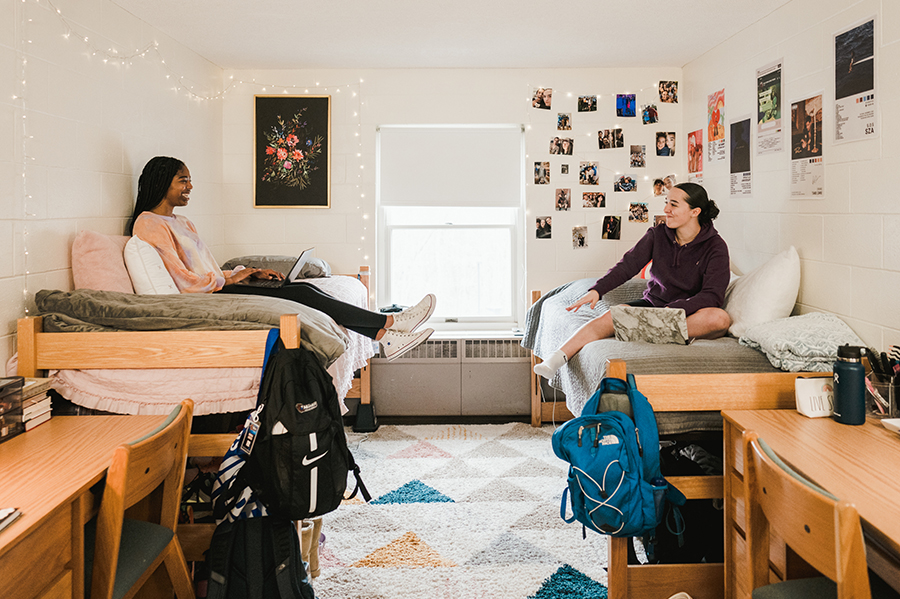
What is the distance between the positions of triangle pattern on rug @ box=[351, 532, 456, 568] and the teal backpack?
0.71 meters

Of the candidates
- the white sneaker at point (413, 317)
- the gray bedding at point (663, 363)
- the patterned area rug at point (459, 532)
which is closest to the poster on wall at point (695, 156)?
the gray bedding at point (663, 363)

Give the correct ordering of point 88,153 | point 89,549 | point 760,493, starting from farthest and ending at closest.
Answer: point 88,153 < point 89,549 < point 760,493

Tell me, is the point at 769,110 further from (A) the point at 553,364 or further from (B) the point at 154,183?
(B) the point at 154,183

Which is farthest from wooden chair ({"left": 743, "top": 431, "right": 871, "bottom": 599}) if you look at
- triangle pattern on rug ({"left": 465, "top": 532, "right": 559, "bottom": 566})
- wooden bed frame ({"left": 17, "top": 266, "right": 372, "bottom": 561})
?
wooden bed frame ({"left": 17, "top": 266, "right": 372, "bottom": 561})

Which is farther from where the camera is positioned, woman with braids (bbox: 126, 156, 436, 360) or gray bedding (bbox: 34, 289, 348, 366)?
woman with braids (bbox: 126, 156, 436, 360)

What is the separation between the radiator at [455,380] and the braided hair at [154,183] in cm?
164

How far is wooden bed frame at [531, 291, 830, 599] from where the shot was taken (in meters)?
1.91

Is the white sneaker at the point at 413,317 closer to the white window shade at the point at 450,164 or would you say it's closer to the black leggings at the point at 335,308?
the black leggings at the point at 335,308

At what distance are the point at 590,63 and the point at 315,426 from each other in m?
3.16

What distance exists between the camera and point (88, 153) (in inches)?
105

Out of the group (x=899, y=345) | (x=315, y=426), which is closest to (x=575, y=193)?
(x=899, y=345)

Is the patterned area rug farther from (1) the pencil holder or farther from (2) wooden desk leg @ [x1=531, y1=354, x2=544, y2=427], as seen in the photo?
(1) the pencil holder

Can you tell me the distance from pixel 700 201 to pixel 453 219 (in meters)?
1.87

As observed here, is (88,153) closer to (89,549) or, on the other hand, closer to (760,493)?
(89,549)
